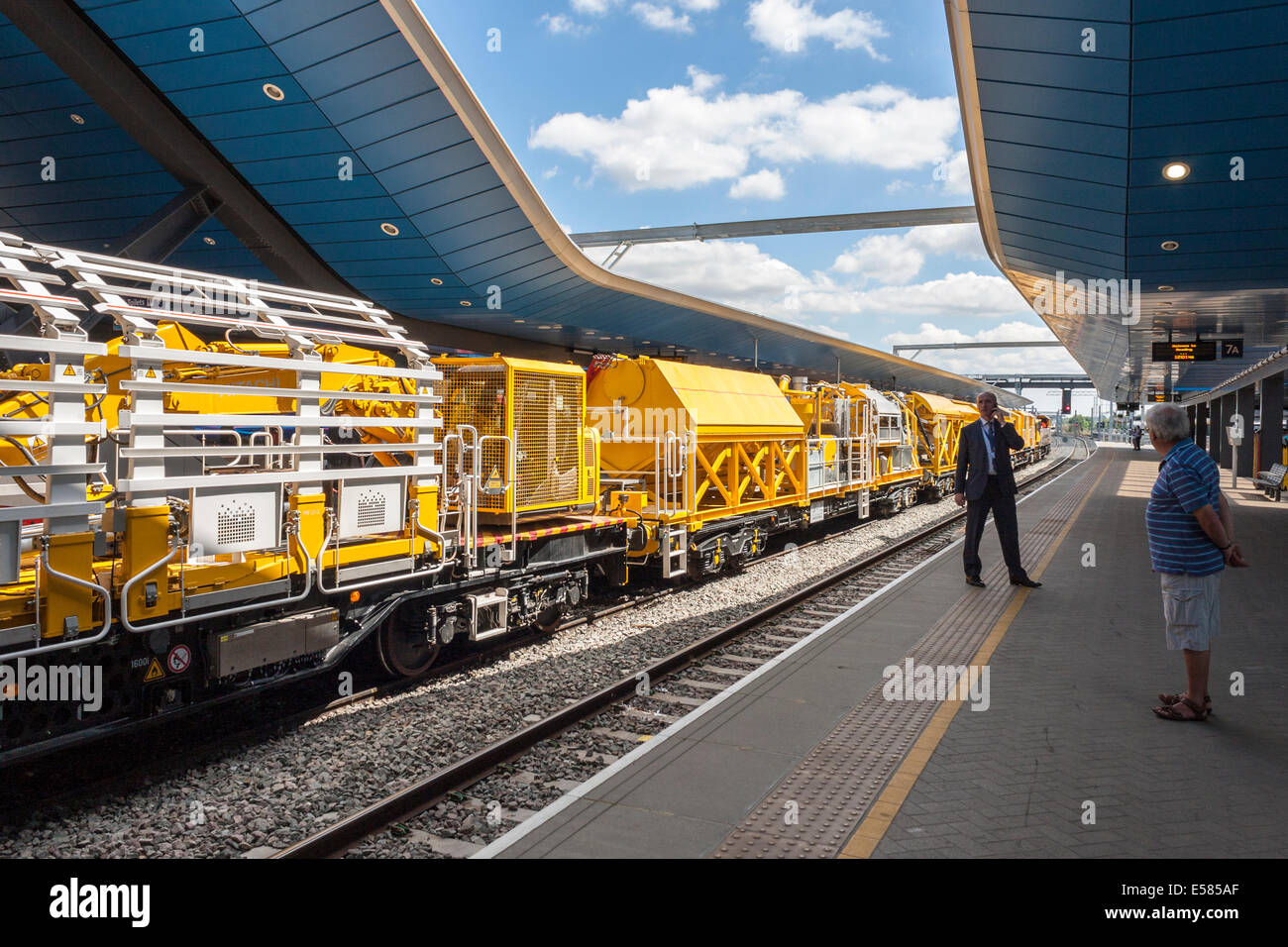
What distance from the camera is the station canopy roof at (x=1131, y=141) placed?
7.26m

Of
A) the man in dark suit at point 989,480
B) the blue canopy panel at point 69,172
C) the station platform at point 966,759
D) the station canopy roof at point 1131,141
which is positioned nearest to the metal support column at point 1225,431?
the station canopy roof at point 1131,141

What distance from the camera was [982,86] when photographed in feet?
28.5

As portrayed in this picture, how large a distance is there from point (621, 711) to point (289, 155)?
1255 cm

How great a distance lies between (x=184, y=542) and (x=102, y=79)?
40.0ft

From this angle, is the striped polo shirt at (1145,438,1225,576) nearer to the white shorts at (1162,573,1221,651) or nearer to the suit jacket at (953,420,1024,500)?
the white shorts at (1162,573,1221,651)

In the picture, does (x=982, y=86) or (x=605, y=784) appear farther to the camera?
(x=982, y=86)

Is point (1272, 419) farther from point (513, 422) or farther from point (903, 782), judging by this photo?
point (903, 782)

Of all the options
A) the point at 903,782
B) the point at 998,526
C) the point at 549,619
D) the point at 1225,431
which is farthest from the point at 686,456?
the point at 1225,431

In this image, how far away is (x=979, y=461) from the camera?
991cm

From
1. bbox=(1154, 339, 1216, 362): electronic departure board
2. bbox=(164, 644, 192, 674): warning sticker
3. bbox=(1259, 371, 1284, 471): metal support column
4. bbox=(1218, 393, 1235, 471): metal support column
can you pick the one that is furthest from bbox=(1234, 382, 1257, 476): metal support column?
bbox=(164, 644, 192, 674): warning sticker

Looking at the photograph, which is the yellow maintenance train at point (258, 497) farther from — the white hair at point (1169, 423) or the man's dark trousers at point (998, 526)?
the white hair at point (1169, 423)
